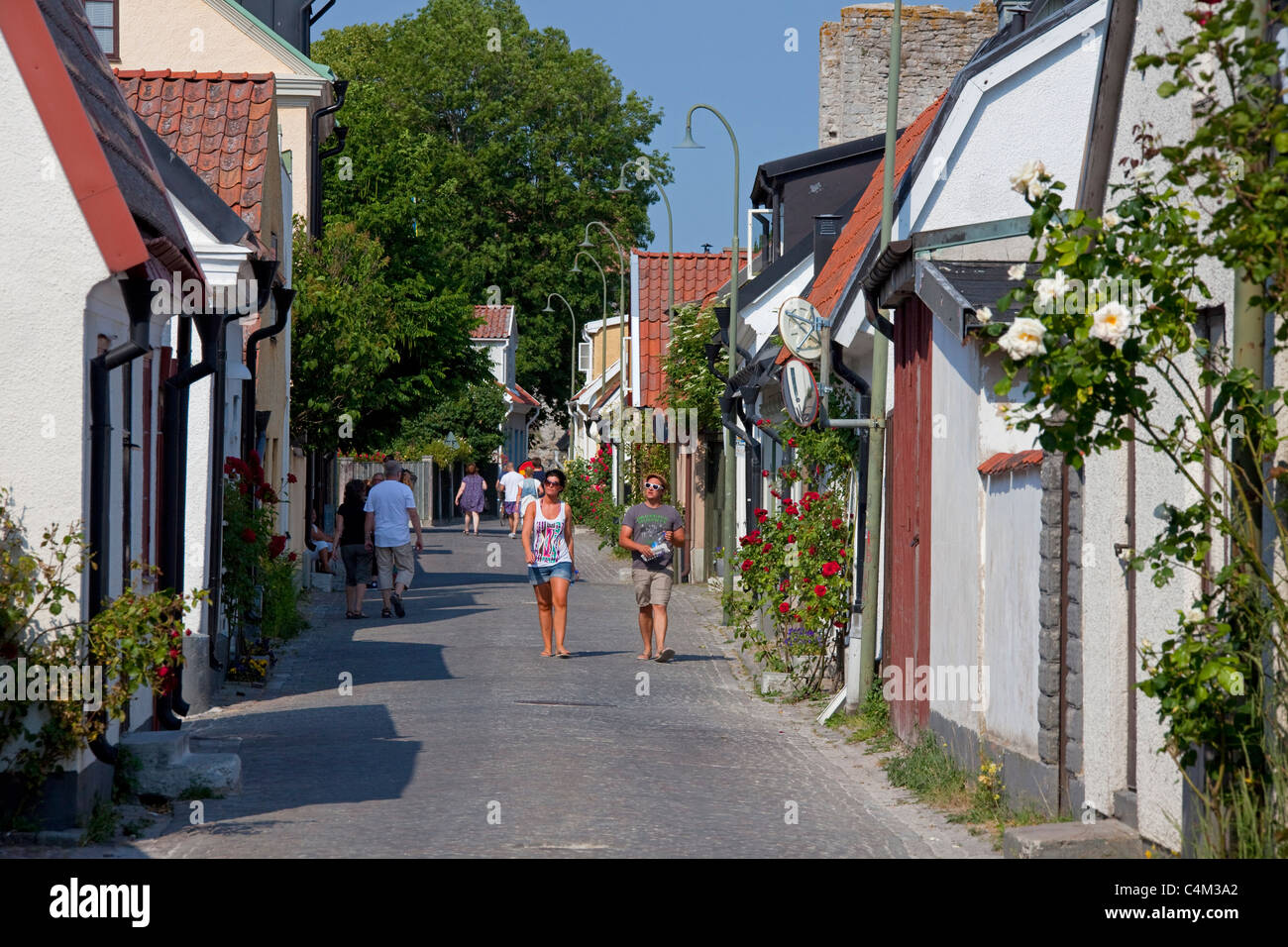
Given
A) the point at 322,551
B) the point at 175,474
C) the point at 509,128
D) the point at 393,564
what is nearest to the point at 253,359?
the point at 393,564

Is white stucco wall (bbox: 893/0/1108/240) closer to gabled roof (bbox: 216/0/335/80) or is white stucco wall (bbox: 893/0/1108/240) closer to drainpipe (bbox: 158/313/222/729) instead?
drainpipe (bbox: 158/313/222/729)

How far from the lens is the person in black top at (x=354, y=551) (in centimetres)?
2122

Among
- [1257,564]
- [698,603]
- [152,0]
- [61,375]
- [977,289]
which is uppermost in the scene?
[152,0]

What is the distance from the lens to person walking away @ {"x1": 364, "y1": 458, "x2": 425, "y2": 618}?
21.0 meters

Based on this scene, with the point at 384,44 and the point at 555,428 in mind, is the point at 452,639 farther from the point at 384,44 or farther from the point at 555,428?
the point at 555,428

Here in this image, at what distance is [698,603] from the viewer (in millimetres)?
25016

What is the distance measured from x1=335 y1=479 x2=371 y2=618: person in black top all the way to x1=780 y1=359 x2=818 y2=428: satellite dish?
29.8 ft

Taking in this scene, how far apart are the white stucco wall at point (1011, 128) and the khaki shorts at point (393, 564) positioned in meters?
9.77

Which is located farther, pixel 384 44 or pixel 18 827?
pixel 384 44

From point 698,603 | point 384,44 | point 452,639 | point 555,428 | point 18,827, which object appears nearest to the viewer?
point 18,827

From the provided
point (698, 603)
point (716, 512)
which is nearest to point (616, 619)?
point (698, 603)

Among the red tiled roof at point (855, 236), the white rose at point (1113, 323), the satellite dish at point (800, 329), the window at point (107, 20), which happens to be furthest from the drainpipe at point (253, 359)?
the window at point (107, 20)

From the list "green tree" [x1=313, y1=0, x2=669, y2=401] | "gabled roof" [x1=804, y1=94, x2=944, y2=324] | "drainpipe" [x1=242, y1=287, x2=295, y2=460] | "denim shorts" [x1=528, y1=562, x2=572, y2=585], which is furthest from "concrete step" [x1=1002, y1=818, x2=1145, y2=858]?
"green tree" [x1=313, y1=0, x2=669, y2=401]

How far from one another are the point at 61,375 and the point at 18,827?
6.94ft
